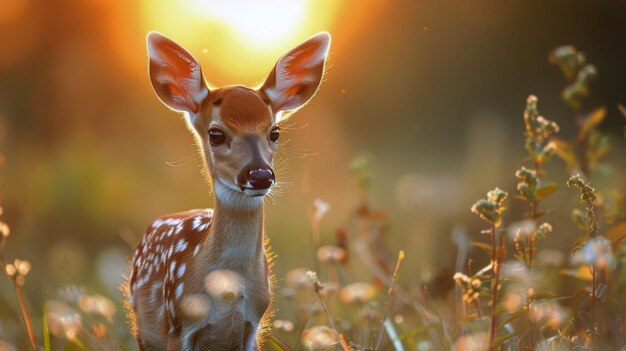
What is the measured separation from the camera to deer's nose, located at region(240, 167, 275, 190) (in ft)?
11.2

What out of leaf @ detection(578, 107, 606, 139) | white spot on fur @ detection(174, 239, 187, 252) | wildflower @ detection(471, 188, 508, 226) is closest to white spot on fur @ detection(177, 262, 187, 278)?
white spot on fur @ detection(174, 239, 187, 252)

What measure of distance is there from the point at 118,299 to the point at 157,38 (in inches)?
67.7

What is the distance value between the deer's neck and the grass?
8.5 inches

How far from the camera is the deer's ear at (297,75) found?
4039 mm

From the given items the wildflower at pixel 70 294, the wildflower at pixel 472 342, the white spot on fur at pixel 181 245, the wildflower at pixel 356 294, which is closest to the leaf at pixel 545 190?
the wildflower at pixel 472 342

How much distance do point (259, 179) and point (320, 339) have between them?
565mm

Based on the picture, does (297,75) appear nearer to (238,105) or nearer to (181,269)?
(238,105)

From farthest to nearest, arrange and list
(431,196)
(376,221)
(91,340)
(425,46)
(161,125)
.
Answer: (425,46), (161,125), (431,196), (376,221), (91,340)

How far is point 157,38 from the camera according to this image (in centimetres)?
400

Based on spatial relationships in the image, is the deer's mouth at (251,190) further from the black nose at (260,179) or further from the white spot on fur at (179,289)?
the white spot on fur at (179,289)

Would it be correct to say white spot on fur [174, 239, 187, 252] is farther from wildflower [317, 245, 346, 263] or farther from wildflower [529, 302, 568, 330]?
wildflower [529, 302, 568, 330]

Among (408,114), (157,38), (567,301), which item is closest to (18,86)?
(408,114)

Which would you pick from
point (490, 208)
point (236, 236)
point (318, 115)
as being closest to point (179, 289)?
point (236, 236)

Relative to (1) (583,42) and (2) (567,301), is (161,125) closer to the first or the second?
(1) (583,42)
